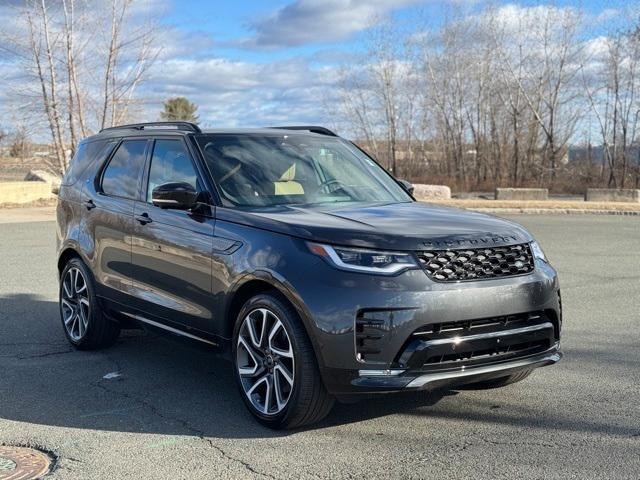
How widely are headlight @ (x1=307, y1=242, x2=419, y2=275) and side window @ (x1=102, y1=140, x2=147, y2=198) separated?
95.4 inches

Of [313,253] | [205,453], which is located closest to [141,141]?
[313,253]

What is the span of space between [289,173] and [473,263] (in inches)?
70.8

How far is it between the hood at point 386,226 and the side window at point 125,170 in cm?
144

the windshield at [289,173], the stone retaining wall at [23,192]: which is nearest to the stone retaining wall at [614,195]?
the stone retaining wall at [23,192]

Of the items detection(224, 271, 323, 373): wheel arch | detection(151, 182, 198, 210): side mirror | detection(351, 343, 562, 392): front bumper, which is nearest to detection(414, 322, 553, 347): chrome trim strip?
detection(351, 343, 562, 392): front bumper

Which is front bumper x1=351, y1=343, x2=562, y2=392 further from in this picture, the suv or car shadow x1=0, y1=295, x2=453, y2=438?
car shadow x1=0, y1=295, x2=453, y2=438

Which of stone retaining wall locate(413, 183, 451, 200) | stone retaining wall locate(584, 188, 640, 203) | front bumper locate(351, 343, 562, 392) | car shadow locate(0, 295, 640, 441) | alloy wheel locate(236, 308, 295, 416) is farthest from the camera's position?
stone retaining wall locate(413, 183, 451, 200)

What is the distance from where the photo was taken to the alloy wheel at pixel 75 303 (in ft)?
21.7

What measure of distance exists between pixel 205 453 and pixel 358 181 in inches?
101

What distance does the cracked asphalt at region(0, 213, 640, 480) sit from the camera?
402 centimetres

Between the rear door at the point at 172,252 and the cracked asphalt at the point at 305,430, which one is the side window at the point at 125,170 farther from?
the cracked asphalt at the point at 305,430

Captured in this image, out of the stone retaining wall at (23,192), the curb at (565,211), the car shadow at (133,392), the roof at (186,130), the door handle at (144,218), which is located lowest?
the car shadow at (133,392)

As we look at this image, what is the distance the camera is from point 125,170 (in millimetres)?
6340

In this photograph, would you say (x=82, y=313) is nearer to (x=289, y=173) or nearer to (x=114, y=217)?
(x=114, y=217)
